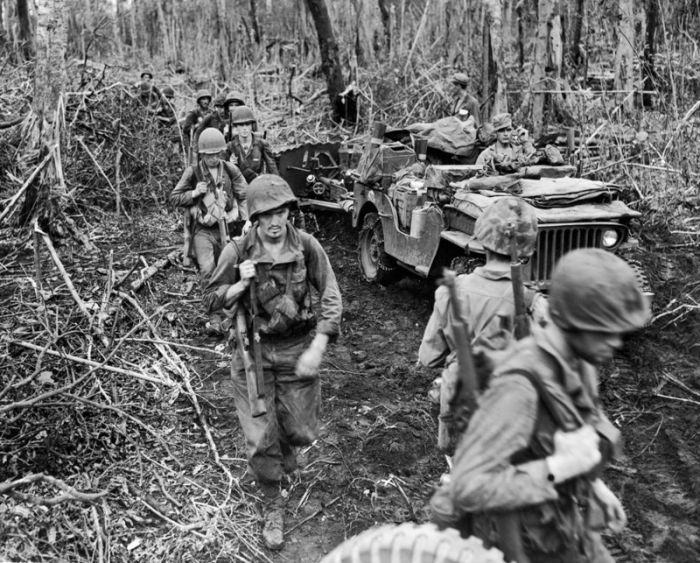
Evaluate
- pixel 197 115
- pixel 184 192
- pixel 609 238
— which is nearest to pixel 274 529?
pixel 184 192

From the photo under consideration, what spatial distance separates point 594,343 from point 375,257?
7409 millimetres

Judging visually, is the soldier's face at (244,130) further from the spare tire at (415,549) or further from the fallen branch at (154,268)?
the spare tire at (415,549)

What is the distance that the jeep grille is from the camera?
6668mm

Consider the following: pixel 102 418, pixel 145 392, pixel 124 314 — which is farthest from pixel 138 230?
pixel 102 418

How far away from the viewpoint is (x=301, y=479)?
527 cm

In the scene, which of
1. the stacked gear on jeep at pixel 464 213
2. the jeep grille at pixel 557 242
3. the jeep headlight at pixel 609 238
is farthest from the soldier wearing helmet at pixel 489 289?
the jeep headlight at pixel 609 238

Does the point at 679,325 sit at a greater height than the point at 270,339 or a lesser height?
lesser

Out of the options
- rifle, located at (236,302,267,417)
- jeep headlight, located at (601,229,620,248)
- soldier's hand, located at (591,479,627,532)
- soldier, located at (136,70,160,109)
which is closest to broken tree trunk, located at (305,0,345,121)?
soldier, located at (136,70,160,109)

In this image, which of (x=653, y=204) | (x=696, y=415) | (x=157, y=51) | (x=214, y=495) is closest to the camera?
(x=214, y=495)

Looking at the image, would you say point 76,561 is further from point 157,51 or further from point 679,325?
point 157,51

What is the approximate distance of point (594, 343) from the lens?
2.21 m

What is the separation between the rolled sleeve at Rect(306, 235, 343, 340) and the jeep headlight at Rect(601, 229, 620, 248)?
320 centimetres

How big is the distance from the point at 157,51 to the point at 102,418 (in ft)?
71.8

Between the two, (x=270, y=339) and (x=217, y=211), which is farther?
(x=217, y=211)
